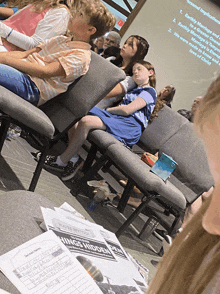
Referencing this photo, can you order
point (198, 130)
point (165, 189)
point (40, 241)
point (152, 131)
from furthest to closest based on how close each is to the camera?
point (152, 131) → point (165, 189) → point (40, 241) → point (198, 130)

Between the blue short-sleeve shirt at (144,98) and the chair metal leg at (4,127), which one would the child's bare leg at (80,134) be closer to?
the blue short-sleeve shirt at (144,98)

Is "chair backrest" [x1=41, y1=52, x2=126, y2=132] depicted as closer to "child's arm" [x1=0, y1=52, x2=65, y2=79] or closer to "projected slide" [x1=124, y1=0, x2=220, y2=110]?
"child's arm" [x1=0, y1=52, x2=65, y2=79]

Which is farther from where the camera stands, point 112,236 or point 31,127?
point 31,127

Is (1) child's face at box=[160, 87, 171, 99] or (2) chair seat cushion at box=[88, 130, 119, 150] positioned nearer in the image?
(2) chair seat cushion at box=[88, 130, 119, 150]

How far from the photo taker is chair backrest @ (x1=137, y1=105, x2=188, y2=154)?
10.8ft

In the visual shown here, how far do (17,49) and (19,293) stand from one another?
198cm

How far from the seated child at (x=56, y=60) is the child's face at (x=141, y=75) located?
0.75 metres

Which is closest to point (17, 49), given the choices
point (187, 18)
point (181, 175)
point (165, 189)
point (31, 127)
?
point (31, 127)

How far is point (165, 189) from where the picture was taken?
2129 millimetres

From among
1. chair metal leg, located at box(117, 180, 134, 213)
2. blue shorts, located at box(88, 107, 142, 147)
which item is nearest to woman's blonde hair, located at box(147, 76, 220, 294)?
chair metal leg, located at box(117, 180, 134, 213)

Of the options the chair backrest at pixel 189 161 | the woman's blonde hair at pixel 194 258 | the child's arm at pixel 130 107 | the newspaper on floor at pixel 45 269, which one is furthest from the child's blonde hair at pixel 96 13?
the woman's blonde hair at pixel 194 258

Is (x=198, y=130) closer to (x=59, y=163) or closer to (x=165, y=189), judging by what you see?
(x=165, y=189)

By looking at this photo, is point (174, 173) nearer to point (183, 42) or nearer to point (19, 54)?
point (19, 54)

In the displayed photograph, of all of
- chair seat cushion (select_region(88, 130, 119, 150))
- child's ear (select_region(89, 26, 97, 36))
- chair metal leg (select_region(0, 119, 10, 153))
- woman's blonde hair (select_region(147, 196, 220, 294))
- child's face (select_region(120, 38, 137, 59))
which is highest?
child's face (select_region(120, 38, 137, 59))
